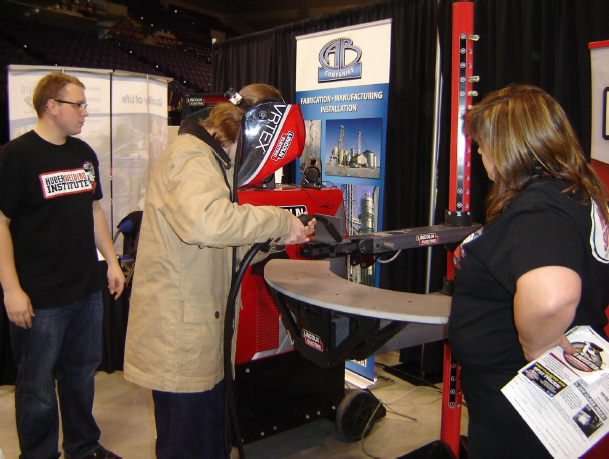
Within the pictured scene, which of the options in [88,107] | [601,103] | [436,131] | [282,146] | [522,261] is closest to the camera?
[522,261]

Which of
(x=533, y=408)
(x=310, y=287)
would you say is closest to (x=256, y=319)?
(x=310, y=287)

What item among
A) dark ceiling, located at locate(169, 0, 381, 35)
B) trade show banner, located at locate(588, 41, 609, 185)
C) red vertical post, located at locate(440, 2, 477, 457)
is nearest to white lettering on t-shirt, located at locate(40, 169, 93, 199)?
red vertical post, located at locate(440, 2, 477, 457)

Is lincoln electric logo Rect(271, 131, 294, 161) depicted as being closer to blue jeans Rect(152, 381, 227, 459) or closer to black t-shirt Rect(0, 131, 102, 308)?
blue jeans Rect(152, 381, 227, 459)

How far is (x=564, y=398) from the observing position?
0.95 meters

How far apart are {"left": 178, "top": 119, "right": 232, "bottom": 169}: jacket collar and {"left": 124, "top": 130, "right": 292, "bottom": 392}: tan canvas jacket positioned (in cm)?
2

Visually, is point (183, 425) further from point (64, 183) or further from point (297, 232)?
point (64, 183)

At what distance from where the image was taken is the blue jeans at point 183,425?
4.94 ft

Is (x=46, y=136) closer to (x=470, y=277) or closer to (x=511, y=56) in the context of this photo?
(x=470, y=277)

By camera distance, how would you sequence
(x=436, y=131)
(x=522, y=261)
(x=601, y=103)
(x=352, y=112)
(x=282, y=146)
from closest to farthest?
1. (x=522, y=261)
2. (x=282, y=146)
3. (x=601, y=103)
4. (x=436, y=131)
5. (x=352, y=112)

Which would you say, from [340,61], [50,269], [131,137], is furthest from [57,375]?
[340,61]

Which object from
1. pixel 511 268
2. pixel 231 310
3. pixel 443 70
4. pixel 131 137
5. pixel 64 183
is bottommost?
pixel 231 310

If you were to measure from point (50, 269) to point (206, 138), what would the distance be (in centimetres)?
103

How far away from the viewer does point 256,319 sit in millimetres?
2199

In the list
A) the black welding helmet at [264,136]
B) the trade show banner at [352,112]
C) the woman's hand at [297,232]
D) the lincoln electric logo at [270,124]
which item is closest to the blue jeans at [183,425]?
the woman's hand at [297,232]
